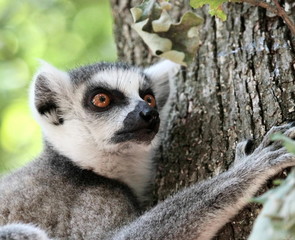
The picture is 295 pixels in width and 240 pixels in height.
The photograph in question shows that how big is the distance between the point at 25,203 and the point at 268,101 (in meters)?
2.16

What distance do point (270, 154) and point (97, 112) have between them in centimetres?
186

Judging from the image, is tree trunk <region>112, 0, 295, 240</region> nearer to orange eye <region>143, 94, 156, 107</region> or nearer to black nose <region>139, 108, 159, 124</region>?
orange eye <region>143, 94, 156, 107</region>

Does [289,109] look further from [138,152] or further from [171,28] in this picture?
[138,152]

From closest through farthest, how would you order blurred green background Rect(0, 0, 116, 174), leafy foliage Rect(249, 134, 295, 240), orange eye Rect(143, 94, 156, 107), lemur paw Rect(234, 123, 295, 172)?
1. leafy foliage Rect(249, 134, 295, 240)
2. lemur paw Rect(234, 123, 295, 172)
3. orange eye Rect(143, 94, 156, 107)
4. blurred green background Rect(0, 0, 116, 174)

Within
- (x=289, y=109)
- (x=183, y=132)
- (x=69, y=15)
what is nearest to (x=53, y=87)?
(x=183, y=132)

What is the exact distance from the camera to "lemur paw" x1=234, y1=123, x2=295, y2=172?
3281 mm

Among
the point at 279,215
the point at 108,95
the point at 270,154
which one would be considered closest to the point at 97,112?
the point at 108,95

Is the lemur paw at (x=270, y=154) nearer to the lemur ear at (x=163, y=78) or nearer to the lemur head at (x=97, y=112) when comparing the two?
the lemur head at (x=97, y=112)

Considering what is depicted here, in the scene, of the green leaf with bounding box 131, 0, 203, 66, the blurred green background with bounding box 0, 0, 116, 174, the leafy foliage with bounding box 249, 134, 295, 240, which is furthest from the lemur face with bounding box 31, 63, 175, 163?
the blurred green background with bounding box 0, 0, 116, 174

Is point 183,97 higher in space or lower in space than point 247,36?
lower

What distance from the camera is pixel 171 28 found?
404cm

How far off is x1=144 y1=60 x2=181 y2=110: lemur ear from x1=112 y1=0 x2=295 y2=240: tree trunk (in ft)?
0.43

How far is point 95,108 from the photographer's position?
470 cm

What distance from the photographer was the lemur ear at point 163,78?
5.17 meters
